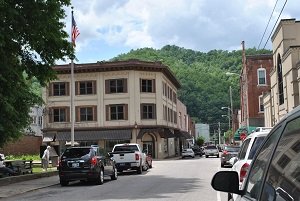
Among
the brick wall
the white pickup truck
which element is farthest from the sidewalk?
the brick wall

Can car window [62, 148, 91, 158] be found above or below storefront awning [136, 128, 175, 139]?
below

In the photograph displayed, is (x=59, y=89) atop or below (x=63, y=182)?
atop

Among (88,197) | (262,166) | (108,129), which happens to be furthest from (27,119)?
(108,129)

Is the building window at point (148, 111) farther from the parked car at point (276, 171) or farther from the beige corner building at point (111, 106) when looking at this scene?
the parked car at point (276, 171)

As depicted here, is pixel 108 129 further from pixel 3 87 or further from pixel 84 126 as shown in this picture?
pixel 3 87

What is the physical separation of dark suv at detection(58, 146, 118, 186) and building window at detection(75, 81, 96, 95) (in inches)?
1587

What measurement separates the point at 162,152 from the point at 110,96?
997 cm

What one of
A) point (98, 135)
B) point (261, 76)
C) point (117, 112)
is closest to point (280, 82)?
point (117, 112)

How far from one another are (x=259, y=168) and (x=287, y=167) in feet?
2.88

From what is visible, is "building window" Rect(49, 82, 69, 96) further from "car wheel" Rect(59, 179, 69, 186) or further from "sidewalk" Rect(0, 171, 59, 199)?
"car wheel" Rect(59, 179, 69, 186)

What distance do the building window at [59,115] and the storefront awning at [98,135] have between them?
195 centimetres

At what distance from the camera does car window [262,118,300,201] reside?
273 cm

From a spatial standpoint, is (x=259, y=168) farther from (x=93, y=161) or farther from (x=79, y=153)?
(x=79, y=153)

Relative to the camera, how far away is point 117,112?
2427 inches
